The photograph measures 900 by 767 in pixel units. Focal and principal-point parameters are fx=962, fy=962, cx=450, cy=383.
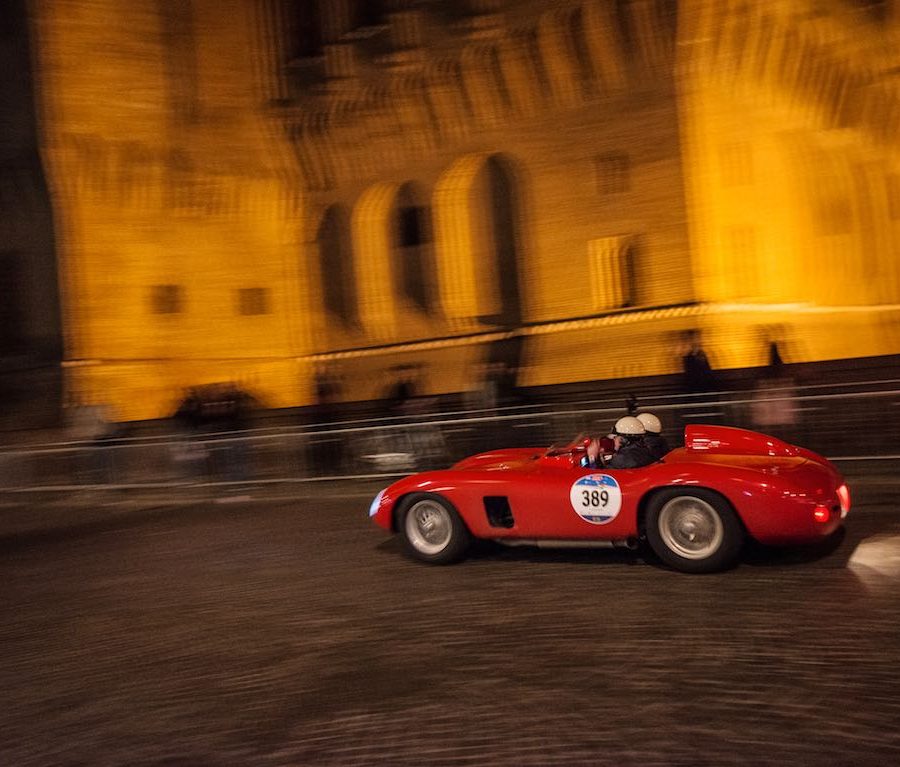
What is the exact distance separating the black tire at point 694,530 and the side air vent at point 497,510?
100cm

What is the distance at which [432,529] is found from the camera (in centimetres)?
676

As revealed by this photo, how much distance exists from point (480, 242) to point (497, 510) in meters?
20.5

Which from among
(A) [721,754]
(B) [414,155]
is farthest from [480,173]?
(A) [721,754]

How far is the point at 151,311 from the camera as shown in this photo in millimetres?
27328

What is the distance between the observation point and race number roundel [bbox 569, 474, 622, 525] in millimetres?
5961

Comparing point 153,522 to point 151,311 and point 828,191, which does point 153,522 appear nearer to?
point 151,311

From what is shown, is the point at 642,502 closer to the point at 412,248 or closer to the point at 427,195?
the point at 427,195

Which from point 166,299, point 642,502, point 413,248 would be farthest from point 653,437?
point 166,299

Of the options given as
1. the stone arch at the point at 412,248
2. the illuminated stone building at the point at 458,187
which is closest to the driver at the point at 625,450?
the illuminated stone building at the point at 458,187

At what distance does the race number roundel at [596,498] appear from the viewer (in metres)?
5.96

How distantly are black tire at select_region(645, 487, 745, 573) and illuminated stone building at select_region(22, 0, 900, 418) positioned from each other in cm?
1580

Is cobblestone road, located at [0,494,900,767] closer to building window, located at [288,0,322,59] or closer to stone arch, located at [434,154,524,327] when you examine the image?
stone arch, located at [434,154,524,327]

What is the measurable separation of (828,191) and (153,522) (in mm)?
23150

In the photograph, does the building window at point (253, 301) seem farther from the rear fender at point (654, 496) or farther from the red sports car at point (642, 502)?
the rear fender at point (654, 496)
